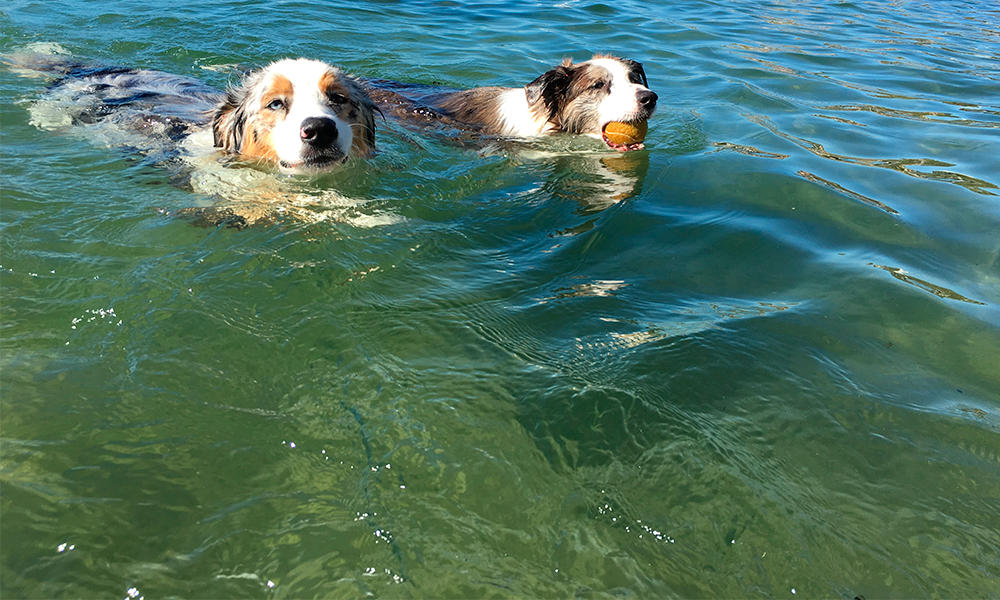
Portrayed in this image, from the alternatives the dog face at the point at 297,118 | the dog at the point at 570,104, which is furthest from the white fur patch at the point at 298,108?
the dog at the point at 570,104

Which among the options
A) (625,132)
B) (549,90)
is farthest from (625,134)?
(549,90)

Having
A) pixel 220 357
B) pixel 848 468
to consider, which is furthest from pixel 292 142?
pixel 848 468

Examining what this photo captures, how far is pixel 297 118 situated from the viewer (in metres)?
5.02

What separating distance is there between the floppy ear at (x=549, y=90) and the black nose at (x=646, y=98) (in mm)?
827

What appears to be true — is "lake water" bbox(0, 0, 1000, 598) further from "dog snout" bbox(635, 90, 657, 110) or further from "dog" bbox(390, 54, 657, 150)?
"dog snout" bbox(635, 90, 657, 110)

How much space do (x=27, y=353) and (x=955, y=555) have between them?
3889mm

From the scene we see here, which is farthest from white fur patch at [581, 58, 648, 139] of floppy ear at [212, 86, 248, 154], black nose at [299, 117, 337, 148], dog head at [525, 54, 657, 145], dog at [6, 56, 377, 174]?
floppy ear at [212, 86, 248, 154]

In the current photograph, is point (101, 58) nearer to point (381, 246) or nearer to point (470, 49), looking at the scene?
point (470, 49)

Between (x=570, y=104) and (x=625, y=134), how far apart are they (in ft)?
2.20

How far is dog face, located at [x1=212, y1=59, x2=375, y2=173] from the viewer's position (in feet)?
16.4

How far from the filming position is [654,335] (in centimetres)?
366

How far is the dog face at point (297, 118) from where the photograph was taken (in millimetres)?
5012

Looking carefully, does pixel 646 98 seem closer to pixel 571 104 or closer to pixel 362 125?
pixel 571 104

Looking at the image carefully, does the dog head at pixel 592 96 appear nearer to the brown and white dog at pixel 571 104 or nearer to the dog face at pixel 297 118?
the brown and white dog at pixel 571 104
